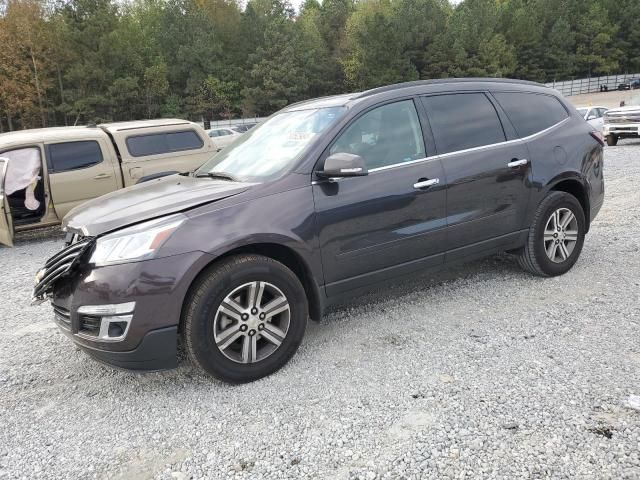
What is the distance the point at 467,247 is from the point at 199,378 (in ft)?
7.57

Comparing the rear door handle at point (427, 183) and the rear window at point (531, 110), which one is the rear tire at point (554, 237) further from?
the rear door handle at point (427, 183)

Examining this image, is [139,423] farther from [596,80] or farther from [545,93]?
[596,80]

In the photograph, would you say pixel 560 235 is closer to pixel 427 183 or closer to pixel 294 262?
pixel 427 183

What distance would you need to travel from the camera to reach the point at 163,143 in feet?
30.4

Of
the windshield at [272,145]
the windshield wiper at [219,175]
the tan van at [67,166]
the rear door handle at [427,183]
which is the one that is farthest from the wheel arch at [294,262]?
the tan van at [67,166]

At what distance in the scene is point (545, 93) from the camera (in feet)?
16.4

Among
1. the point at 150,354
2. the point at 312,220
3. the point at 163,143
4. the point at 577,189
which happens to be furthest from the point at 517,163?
the point at 163,143

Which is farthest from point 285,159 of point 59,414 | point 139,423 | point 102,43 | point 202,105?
point 202,105

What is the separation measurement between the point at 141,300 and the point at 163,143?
6852 mm

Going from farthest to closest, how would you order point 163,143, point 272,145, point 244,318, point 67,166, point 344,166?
point 163,143, point 67,166, point 272,145, point 344,166, point 244,318

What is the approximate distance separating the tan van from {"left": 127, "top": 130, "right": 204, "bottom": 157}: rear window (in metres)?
0.02

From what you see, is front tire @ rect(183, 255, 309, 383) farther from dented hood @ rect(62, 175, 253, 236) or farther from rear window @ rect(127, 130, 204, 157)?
rear window @ rect(127, 130, 204, 157)

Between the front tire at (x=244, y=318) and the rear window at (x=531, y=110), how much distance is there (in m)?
2.59

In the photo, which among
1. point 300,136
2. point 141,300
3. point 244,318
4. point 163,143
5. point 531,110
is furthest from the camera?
point 163,143
